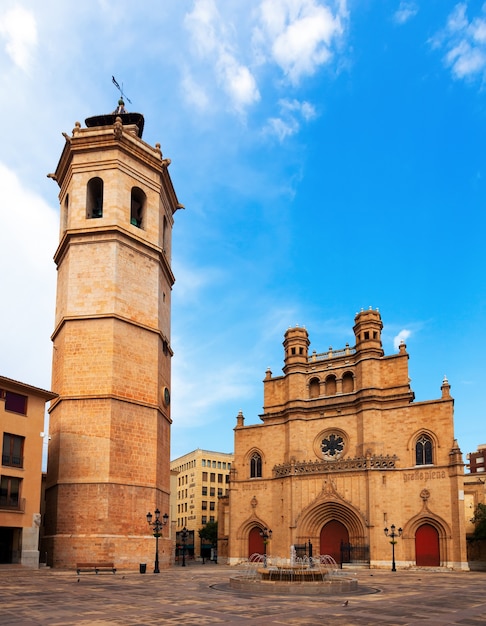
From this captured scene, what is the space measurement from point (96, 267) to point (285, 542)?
82.2 feet

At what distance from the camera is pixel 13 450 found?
2780 centimetres

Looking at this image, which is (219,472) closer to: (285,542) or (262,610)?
(285,542)

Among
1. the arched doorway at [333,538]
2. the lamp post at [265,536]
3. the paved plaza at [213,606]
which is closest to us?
the paved plaza at [213,606]

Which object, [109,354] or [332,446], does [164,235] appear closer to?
[109,354]

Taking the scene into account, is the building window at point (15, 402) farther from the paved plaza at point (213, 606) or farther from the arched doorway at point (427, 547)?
the arched doorway at point (427, 547)

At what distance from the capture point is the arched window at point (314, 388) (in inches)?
1940

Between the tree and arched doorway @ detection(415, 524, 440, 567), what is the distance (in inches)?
215

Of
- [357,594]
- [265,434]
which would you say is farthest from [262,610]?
[265,434]

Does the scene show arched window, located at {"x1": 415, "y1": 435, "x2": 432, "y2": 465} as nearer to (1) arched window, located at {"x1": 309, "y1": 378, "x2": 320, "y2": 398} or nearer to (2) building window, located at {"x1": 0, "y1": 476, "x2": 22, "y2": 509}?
(1) arched window, located at {"x1": 309, "y1": 378, "x2": 320, "y2": 398}

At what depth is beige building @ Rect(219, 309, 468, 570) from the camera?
4097 cm

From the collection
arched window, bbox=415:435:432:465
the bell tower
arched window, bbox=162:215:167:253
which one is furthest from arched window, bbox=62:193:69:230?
arched window, bbox=415:435:432:465

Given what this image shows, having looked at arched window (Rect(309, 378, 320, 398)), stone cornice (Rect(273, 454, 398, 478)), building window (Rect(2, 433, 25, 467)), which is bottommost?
stone cornice (Rect(273, 454, 398, 478))

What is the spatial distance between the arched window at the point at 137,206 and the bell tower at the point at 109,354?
0.07 metres

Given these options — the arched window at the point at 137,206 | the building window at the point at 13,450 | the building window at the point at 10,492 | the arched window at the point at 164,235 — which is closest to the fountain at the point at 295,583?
the building window at the point at 10,492
